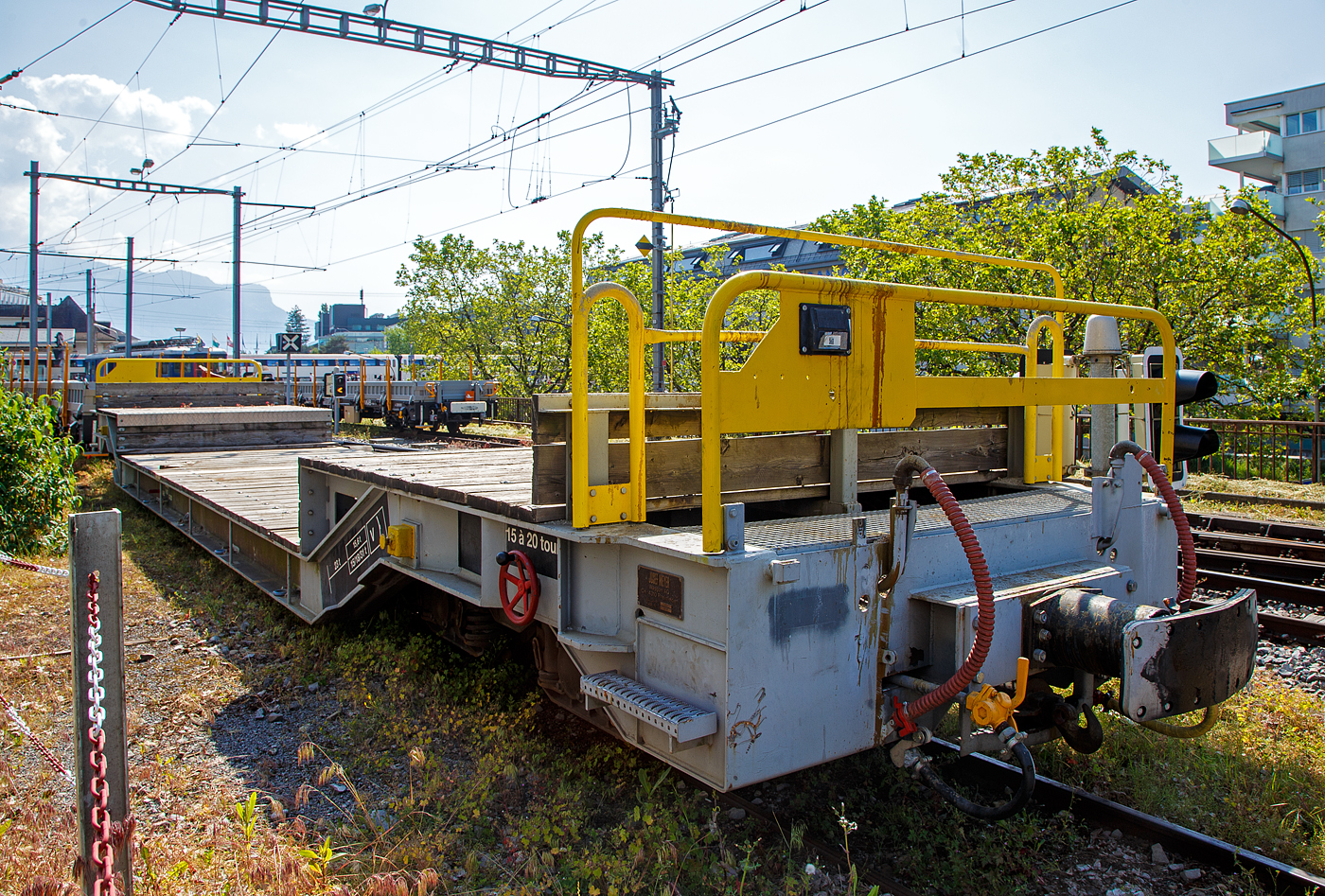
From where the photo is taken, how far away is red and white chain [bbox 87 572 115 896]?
219 centimetres

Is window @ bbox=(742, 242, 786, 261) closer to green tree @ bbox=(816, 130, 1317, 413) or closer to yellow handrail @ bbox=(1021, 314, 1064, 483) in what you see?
green tree @ bbox=(816, 130, 1317, 413)

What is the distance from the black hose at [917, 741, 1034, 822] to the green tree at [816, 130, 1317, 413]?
41.6 ft

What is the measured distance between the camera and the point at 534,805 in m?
3.79

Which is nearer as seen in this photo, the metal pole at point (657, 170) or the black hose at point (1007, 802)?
the black hose at point (1007, 802)

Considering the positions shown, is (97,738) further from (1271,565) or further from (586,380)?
(1271,565)

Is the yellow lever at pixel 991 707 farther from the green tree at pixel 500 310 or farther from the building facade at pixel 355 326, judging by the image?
the building facade at pixel 355 326

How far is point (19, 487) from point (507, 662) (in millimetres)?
6032

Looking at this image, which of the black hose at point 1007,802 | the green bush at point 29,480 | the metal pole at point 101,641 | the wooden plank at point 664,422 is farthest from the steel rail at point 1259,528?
the green bush at point 29,480

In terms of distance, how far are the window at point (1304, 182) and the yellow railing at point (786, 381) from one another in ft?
165

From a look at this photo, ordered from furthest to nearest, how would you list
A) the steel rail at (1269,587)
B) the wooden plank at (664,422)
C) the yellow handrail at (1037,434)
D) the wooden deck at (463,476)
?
the steel rail at (1269,587), the yellow handrail at (1037,434), the wooden deck at (463,476), the wooden plank at (664,422)

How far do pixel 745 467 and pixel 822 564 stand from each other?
2.42ft

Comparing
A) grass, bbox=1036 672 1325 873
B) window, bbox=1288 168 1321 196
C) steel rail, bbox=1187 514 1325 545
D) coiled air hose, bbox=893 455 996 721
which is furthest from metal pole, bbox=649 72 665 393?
window, bbox=1288 168 1321 196

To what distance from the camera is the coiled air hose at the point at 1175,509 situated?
348 cm

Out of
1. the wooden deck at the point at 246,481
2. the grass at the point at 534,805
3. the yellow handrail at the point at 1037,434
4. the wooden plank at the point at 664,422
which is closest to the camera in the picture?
the grass at the point at 534,805
